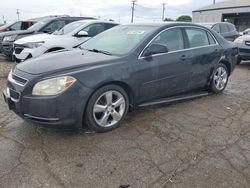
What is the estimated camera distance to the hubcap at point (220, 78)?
6.15m

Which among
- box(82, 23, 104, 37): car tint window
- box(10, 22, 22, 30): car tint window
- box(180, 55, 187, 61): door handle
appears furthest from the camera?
box(10, 22, 22, 30): car tint window

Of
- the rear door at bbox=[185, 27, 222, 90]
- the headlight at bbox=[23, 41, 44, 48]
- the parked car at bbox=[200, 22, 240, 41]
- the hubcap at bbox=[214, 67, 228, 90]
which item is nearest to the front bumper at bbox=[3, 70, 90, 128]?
the rear door at bbox=[185, 27, 222, 90]

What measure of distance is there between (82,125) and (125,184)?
1.32 metres

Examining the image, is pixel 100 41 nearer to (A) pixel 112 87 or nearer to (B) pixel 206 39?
(A) pixel 112 87

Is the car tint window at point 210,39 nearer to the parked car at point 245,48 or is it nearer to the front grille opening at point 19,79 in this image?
the front grille opening at point 19,79

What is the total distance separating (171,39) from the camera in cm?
509

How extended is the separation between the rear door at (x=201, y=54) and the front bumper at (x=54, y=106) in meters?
2.43

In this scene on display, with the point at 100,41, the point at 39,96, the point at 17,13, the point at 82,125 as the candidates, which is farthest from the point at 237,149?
the point at 17,13

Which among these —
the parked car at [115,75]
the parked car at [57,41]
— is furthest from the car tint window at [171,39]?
the parked car at [57,41]

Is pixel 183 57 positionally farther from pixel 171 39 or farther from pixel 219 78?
pixel 219 78

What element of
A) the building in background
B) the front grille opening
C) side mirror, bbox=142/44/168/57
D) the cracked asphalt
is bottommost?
the cracked asphalt

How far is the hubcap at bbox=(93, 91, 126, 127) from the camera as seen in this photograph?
13.3 ft

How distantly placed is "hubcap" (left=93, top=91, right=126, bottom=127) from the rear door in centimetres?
171

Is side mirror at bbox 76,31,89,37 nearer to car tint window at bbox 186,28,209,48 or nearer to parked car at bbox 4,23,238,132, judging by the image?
parked car at bbox 4,23,238,132
